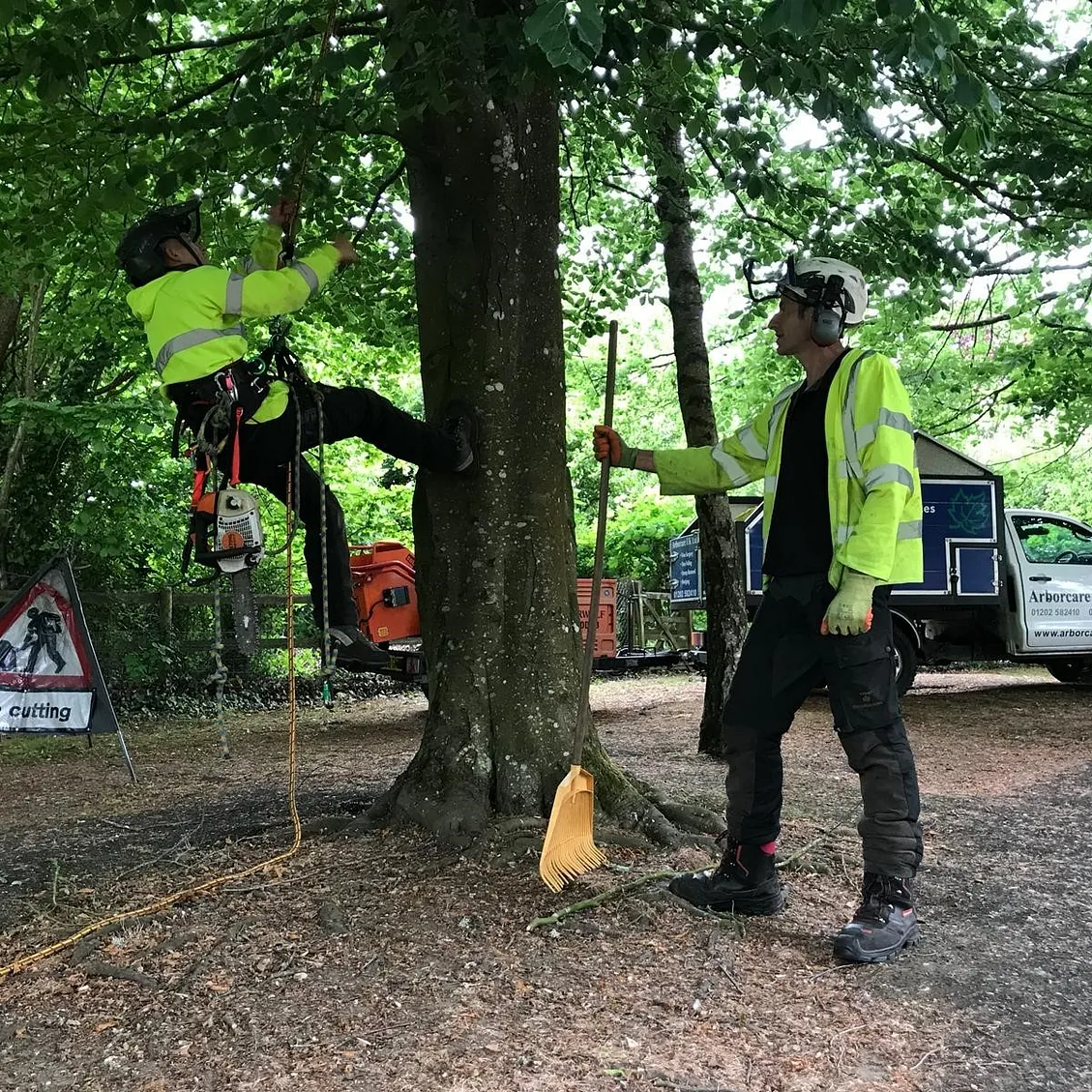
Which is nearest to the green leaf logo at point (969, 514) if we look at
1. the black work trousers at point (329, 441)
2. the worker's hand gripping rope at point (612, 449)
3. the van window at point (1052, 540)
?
the van window at point (1052, 540)

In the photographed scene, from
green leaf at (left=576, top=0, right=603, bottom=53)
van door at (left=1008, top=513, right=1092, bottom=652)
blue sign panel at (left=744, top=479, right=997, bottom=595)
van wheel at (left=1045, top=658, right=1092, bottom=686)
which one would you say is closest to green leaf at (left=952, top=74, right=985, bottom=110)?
green leaf at (left=576, top=0, right=603, bottom=53)

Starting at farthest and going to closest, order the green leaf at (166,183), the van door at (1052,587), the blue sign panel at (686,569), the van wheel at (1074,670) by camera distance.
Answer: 1. the van wheel at (1074,670)
2. the blue sign panel at (686,569)
3. the van door at (1052,587)
4. the green leaf at (166,183)

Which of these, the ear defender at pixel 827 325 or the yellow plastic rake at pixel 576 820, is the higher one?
the ear defender at pixel 827 325

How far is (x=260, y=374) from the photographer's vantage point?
4.18m

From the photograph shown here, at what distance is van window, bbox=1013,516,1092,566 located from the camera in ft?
39.5

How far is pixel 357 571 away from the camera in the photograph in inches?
401

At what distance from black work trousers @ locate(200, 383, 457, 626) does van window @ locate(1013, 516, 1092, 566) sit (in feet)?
32.1

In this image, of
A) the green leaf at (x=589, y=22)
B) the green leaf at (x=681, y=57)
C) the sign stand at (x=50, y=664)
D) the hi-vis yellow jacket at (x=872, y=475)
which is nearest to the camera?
the green leaf at (x=589, y=22)

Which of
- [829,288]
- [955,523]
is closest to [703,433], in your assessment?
[829,288]

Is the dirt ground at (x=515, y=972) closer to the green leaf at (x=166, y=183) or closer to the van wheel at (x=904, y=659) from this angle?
the green leaf at (x=166, y=183)

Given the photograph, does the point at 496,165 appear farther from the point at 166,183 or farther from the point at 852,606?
the point at 852,606

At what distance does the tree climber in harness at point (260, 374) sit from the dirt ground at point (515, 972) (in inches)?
48.7

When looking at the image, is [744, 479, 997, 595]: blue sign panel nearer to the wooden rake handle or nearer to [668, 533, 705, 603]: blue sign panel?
[668, 533, 705, 603]: blue sign panel

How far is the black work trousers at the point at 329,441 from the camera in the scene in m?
4.21
